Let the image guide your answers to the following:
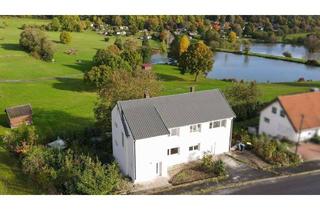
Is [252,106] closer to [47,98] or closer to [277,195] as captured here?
[277,195]

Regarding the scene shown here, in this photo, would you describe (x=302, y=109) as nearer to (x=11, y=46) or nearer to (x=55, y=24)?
(x=11, y=46)

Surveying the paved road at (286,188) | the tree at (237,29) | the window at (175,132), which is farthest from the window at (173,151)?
the tree at (237,29)

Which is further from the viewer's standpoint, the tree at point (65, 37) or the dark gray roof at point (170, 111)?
the tree at point (65, 37)

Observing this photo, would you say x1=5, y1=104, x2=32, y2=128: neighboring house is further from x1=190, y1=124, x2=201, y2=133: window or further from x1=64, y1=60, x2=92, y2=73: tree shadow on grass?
x1=64, y1=60, x2=92, y2=73: tree shadow on grass

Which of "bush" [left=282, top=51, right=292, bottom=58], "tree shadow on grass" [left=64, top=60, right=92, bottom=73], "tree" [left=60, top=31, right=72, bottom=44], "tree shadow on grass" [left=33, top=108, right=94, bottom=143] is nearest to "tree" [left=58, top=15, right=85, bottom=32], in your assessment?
"tree" [left=60, top=31, right=72, bottom=44]

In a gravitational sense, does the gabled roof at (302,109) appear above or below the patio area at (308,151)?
above

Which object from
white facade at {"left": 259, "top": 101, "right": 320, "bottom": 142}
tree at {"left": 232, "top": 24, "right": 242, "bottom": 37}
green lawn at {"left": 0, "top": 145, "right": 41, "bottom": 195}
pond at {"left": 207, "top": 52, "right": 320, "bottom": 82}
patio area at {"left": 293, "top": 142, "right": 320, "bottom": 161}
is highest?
tree at {"left": 232, "top": 24, "right": 242, "bottom": 37}

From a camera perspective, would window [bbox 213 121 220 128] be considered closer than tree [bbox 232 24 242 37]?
Yes

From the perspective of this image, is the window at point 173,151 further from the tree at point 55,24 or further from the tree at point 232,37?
the tree at point 55,24
